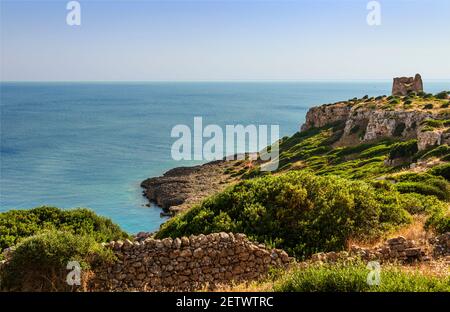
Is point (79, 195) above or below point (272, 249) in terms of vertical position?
below

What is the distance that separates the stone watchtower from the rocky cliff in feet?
36.3

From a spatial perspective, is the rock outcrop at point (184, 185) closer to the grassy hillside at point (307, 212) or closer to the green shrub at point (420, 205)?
the green shrub at point (420, 205)

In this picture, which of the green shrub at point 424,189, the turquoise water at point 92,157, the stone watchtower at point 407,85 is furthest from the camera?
the stone watchtower at point 407,85

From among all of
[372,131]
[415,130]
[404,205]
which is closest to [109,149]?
[372,131]

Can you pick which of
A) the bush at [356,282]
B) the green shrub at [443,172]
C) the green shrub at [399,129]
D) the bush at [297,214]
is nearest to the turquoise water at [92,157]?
the green shrub at [399,129]

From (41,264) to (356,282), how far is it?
7689 millimetres

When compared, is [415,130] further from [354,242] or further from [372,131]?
[354,242]

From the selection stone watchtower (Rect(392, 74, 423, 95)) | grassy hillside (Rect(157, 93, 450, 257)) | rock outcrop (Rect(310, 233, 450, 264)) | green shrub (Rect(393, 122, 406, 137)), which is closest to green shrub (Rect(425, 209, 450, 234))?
grassy hillside (Rect(157, 93, 450, 257))

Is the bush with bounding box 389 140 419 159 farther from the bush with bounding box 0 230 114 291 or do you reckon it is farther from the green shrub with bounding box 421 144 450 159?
the bush with bounding box 0 230 114 291

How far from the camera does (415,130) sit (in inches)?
2183

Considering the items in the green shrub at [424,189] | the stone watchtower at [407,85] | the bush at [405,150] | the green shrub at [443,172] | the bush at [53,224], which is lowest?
the bush at [53,224]

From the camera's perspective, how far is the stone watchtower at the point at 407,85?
88.4 m

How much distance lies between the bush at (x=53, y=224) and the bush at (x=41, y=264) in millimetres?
8203

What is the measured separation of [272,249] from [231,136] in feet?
393
